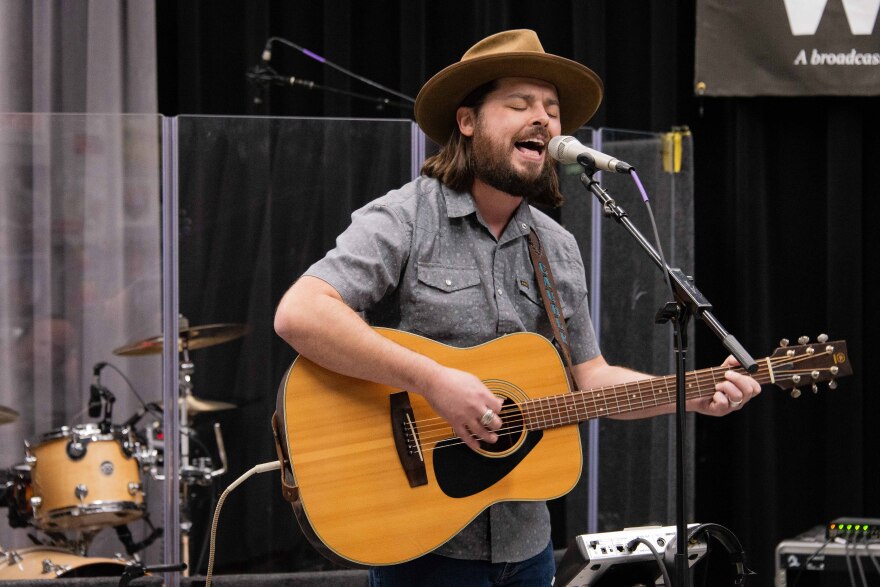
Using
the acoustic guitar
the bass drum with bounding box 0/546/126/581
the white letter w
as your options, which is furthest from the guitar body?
the white letter w

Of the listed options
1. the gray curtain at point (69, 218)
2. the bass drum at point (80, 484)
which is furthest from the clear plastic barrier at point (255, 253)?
the gray curtain at point (69, 218)

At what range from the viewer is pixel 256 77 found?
4773mm

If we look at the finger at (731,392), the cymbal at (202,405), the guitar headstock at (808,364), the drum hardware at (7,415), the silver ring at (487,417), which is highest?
the guitar headstock at (808,364)

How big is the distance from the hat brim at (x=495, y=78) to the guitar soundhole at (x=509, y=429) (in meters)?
A: 0.78

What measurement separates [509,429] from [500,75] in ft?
2.81

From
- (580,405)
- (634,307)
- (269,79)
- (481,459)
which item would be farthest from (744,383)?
(269,79)

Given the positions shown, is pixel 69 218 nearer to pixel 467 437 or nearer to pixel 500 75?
pixel 500 75

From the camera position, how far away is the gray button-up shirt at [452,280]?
7.82 feet

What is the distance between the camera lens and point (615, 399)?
8.26ft

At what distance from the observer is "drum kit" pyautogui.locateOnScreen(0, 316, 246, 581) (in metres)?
4.03

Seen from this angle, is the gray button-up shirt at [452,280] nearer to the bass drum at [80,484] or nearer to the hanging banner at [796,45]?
the bass drum at [80,484]

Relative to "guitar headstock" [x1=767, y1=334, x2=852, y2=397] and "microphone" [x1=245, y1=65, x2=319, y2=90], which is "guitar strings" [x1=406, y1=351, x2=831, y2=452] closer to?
"guitar headstock" [x1=767, y1=334, x2=852, y2=397]

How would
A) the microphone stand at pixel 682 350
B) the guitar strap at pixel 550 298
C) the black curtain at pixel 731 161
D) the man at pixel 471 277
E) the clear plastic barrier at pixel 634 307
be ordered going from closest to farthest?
the microphone stand at pixel 682 350 → the man at pixel 471 277 → the guitar strap at pixel 550 298 → the clear plastic barrier at pixel 634 307 → the black curtain at pixel 731 161

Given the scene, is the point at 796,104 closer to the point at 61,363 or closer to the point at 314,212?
the point at 314,212
